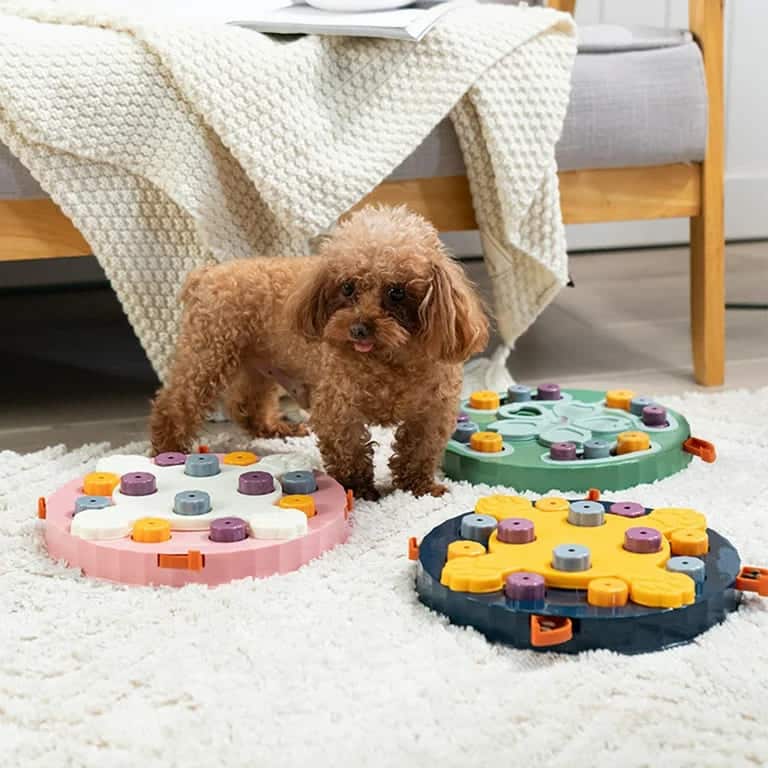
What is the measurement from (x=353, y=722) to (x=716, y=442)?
0.89 m

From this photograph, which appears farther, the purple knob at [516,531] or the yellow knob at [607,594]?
the purple knob at [516,531]

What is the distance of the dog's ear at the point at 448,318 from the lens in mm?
1363

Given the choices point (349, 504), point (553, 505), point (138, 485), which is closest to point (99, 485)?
point (138, 485)

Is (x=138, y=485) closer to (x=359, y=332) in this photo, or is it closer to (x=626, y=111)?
(x=359, y=332)

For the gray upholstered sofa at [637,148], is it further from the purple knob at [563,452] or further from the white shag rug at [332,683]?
the white shag rug at [332,683]

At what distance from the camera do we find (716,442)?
171 centimetres

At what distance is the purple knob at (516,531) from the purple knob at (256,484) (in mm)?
277

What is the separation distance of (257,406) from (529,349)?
0.69 meters

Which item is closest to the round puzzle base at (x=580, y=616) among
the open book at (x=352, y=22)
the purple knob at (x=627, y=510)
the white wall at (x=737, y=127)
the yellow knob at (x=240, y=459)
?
the purple knob at (x=627, y=510)

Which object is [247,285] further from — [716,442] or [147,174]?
[716,442]

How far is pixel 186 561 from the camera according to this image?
4.04 feet

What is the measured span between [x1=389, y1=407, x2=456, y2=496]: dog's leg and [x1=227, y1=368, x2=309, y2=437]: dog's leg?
281 millimetres

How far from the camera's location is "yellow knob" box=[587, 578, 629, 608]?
1092mm

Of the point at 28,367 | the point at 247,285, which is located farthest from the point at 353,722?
the point at 28,367
